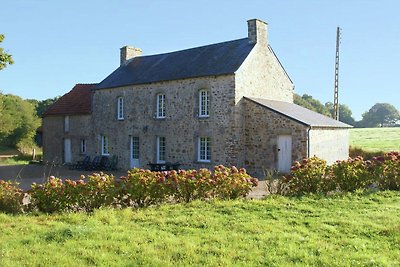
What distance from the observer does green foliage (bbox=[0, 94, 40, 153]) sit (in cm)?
4365

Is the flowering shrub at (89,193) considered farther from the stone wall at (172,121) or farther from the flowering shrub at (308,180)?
the stone wall at (172,121)

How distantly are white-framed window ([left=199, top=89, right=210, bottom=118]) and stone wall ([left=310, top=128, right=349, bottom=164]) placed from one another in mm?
5261

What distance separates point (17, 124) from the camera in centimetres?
4562

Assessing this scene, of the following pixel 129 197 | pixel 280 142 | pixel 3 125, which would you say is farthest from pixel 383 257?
pixel 3 125

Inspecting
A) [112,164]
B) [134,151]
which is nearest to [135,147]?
[134,151]

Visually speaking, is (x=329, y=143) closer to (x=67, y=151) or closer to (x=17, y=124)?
(x=67, y=151)

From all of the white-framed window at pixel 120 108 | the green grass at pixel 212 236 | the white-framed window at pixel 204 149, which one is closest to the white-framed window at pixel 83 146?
the white-framed window at pixel 120 108

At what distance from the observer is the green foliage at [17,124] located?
143 feet

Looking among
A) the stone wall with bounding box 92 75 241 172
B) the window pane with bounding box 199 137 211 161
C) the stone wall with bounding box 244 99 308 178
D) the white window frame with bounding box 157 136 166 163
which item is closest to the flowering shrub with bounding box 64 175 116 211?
the stone wall with bounding box 92 75 241 172

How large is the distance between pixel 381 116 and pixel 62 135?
95.6m

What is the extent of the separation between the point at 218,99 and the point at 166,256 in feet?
45.0

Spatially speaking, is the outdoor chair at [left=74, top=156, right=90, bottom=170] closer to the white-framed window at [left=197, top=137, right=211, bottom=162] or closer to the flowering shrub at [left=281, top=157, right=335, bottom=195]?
the white-framed window at [left=197, top=137, right=211, bottom=162]

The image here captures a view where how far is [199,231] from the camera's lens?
7078 millimetres

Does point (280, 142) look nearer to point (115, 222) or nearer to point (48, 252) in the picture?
point (115, 222)
